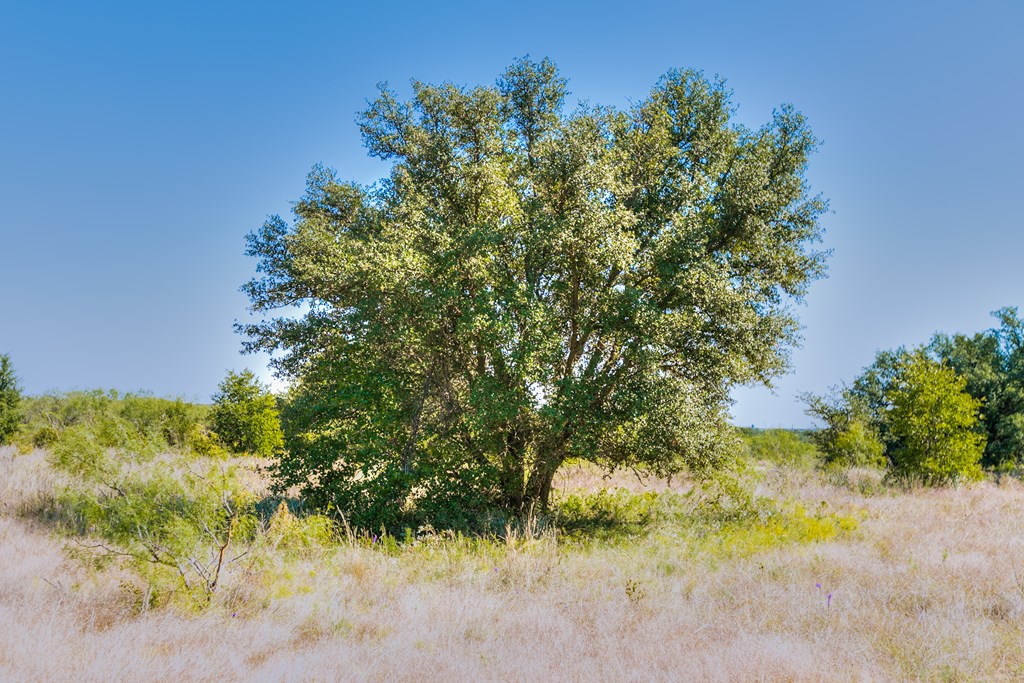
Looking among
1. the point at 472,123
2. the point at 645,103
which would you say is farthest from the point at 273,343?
the point at 645,103

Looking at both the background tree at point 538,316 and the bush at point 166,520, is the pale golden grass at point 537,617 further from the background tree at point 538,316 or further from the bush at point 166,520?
the background tree at point 538,316

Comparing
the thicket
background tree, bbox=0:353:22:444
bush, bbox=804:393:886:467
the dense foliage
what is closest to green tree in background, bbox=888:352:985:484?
the thicket

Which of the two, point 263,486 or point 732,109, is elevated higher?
point 732,109

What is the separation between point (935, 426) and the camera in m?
19.3

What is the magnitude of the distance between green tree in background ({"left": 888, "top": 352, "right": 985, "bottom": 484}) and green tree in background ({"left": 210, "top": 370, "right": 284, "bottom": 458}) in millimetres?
22083

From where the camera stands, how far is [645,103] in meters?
15.7

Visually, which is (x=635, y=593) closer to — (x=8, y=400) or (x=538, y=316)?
(x=538, y=316)

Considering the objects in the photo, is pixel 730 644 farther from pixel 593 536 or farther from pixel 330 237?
pixel 330 237

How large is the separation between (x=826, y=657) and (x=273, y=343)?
17.2 meters

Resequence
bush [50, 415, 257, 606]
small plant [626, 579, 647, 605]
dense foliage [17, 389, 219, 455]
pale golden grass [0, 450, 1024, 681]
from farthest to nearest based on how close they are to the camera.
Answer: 1. dense foliage [17, 389, 219, 455]
2. small plant [626, 579, 647, 605]
3. bush [50, 415, 257, 606]
4. pale golden grass [0, 450, 1024, 681]

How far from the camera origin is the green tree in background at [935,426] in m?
19.0

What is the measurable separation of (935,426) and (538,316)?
15751mm

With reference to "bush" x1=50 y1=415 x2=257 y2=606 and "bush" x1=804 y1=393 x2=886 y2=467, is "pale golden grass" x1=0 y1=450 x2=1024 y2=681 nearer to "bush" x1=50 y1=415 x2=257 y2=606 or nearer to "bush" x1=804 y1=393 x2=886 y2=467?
"bush" x1=50 y1=415 x2=257 y2=606

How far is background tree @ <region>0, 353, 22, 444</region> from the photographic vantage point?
26.0 m
